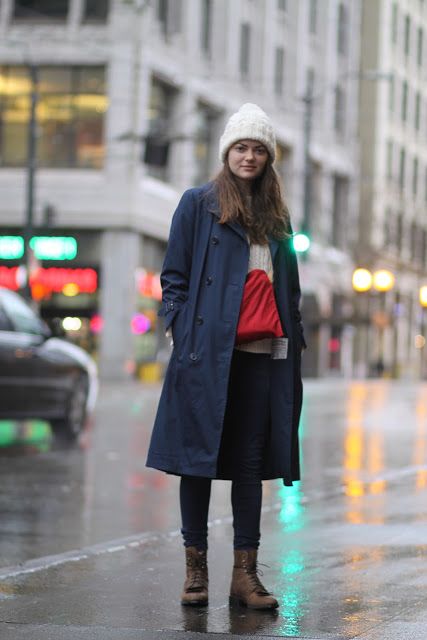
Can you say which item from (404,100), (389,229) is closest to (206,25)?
(389,229)

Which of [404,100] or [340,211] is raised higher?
[404,100]

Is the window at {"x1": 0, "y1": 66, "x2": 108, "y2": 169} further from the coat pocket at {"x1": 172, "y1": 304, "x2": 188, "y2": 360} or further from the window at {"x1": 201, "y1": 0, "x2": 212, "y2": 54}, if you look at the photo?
the coat pocket at {"x1": 172, "y1": 304, "x2": 188, "y2": 360}

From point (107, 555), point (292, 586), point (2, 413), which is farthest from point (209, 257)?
point (2, 413)

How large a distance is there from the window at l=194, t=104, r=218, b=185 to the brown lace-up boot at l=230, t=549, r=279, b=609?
43790mm

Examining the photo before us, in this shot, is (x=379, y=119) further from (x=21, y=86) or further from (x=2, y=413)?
(x=2, y=413)

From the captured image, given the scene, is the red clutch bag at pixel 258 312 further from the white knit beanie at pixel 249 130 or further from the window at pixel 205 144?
the window at pixel 205 144

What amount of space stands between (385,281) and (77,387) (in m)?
34.1

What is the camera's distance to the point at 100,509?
10148 millimetres

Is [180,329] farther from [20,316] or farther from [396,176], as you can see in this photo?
[396,176]

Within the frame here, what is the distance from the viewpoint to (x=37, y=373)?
15.7m

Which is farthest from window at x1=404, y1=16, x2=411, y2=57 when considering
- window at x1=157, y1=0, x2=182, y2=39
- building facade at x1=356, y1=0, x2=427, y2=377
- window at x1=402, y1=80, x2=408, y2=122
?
window at x1=157, y1=0, x2=182, y2=39

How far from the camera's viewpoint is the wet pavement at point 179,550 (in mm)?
5695

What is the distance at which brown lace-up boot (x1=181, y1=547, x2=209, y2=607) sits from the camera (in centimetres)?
605

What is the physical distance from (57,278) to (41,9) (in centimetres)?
800
